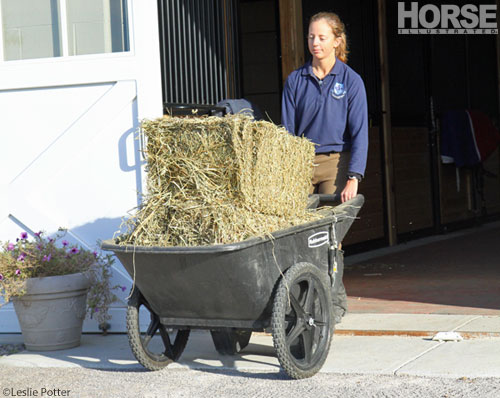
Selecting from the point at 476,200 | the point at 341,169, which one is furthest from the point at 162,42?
the point at 476,200

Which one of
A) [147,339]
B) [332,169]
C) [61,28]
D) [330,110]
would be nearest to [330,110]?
[330,110]

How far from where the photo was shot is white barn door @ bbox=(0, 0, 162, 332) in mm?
5109

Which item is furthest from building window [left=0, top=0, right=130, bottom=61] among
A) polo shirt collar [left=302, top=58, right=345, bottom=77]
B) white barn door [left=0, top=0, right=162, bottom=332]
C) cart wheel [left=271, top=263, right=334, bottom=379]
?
cart wheel [left=271, top=263, right=334, bottom=379]

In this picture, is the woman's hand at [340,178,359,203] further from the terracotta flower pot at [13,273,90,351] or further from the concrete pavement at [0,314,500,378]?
the terracotta flower pot at [13,273,90,351]

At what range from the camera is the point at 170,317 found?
3.91 meters

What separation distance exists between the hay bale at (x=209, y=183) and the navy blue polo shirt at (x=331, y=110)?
769 mm

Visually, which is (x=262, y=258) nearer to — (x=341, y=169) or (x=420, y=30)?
(x=341, y=169)

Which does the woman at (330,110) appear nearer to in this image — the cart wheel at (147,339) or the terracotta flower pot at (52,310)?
the cart wheel at (147,339)

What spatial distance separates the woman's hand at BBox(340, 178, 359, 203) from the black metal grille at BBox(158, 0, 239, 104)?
4.46 feet

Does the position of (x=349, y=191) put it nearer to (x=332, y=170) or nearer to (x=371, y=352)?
(x=332, y=170)

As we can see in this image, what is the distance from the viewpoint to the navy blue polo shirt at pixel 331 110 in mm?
4598

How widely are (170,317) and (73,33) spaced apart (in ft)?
7.34

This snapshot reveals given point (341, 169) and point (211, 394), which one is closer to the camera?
point (211, 394)

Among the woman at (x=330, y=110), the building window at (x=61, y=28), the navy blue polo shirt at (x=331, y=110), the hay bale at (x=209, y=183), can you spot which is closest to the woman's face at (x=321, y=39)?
the woman at (x=330, y=110)
